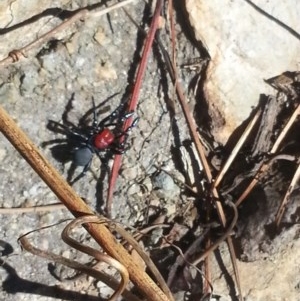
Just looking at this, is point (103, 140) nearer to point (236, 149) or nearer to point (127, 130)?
point (127, 130)

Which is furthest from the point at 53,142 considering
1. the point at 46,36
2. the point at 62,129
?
the point at 46,36

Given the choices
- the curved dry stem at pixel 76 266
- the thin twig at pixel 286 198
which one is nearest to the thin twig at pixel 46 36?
the curved dry stem at pixel 76 266

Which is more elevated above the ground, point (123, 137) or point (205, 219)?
point (123, 137)

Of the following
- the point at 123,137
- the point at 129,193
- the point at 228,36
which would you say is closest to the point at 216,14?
the point at 228,36

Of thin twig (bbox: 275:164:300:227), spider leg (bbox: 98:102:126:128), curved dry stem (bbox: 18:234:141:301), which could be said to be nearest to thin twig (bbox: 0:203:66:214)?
curved dry stem (bbox: 18:234:141:301)

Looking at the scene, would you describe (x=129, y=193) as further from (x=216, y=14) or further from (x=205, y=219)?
(x=216, y=14)

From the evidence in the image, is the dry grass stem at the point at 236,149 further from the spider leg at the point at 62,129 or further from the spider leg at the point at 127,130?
the spider leg at the point at 62,129

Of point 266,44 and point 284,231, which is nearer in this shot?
point 284,231
